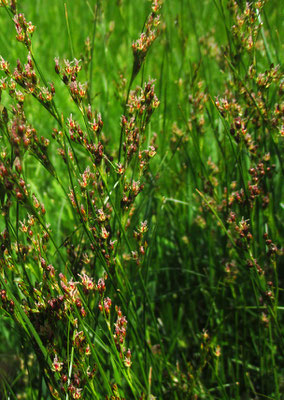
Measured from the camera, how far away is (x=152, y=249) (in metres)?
1.67

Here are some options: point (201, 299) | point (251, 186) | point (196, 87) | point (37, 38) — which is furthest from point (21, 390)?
point (37, 38)

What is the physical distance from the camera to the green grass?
1.27 meters

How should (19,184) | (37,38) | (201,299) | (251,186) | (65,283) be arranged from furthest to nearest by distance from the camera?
(37,38)
(201,299)
(251,186)
(65,283)
(19,184)

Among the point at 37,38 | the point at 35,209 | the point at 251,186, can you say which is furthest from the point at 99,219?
the point at 37,38

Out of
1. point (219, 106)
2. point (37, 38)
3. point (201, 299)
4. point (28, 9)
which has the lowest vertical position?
point (201, 299)

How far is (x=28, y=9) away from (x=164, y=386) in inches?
142

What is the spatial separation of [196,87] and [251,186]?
0.64 meters

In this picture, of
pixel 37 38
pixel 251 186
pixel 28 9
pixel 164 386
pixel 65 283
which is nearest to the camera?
pixel 65 283

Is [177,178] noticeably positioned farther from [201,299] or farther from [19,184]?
[19,184]

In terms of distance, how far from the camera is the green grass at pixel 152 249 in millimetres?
1271

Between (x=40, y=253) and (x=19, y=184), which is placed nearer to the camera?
(x=19, y=184)

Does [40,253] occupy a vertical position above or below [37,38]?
below

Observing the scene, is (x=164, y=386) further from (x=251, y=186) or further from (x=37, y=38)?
(x=37, y=38)

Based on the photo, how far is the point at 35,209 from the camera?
4.02ft
